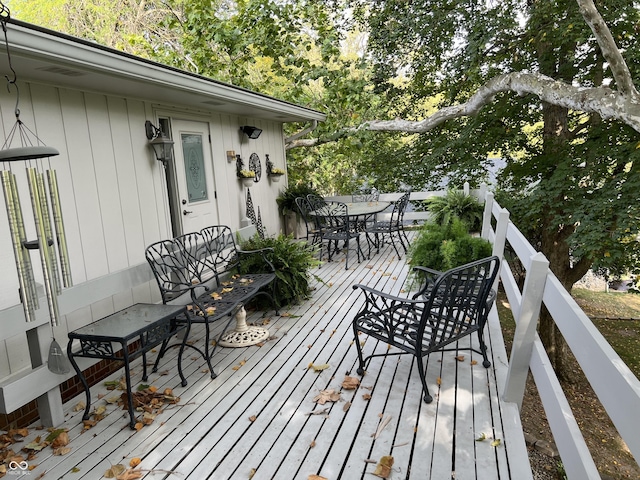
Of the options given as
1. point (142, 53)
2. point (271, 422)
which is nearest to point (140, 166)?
point (271, 422)

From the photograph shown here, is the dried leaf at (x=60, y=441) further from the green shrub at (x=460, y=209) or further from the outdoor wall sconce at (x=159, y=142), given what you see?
the green shrub at (x=460, y=209)

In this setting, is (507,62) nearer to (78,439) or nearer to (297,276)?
(297,276)

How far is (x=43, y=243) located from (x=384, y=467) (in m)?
2.00

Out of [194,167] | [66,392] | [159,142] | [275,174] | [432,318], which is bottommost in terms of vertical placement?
[66,392]

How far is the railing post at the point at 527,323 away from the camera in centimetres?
221

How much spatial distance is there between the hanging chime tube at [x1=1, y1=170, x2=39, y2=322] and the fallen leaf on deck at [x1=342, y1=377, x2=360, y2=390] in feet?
6.11

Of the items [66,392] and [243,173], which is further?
[243,173]

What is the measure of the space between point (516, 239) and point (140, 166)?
131 inches

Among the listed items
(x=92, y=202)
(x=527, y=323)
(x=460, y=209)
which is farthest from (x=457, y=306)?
(x=460, y=209)

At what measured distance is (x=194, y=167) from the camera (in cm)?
498

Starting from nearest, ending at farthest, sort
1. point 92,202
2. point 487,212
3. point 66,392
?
point 66,392 < point 92,202 < point 487,212

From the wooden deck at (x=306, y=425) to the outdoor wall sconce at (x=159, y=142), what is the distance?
193cm

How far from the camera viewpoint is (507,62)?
8.14 meters

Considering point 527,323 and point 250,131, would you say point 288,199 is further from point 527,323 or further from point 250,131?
point 527,323
